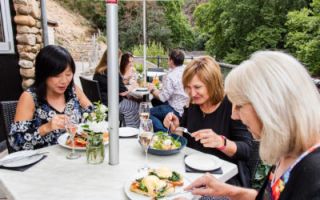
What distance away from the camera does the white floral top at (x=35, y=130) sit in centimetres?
172

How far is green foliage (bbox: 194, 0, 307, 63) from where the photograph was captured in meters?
15.8

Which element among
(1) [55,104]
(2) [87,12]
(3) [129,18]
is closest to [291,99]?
(1) [55,104]

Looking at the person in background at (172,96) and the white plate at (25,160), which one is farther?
the person in background at (172,96)

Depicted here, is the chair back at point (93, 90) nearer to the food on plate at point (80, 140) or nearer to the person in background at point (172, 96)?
the person in background at point (172, 96)

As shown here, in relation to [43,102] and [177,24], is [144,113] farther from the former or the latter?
[177,24]

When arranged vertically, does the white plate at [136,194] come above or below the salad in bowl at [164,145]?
below

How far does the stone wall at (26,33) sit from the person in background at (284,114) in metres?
3.21

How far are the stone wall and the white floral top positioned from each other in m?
1.79

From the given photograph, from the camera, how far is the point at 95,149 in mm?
1437

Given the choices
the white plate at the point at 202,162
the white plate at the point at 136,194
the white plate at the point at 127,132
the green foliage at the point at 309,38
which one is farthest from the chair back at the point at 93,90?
the green foliage at the point at 309,38

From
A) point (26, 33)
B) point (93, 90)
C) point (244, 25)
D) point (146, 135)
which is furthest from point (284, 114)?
point (244, 25)

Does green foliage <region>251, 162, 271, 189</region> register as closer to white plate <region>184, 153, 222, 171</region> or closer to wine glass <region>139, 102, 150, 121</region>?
white plate <region>184, 153, 222, 171</region>

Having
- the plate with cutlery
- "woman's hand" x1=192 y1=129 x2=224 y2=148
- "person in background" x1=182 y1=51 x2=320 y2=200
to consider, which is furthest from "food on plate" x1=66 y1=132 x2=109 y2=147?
"person in background" x1=182 y1=51 x2=320 y2=200

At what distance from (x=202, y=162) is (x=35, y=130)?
1.07 meters
